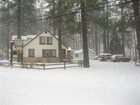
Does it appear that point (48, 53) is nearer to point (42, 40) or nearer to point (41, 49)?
point (41, 49)

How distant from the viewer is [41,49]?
4603 cm

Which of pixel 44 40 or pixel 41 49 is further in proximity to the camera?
pixel 44 40

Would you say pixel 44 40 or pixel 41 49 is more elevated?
pixel 44 40

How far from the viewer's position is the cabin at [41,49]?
45094 millimetres


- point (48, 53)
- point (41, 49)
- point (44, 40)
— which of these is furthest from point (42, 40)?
point (48, 53)

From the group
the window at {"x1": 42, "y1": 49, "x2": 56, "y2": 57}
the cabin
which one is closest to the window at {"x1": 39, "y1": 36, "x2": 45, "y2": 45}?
the cabin

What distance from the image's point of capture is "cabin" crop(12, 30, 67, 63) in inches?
1775

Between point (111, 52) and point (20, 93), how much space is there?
48061mm

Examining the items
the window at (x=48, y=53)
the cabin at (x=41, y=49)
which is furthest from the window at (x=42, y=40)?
the window at (x=48, y=53)

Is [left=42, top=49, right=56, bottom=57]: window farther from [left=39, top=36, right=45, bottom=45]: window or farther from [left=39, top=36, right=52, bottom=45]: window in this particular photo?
[left=39, top=36, right=45, bottom=45]: window

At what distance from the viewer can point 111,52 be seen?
195 ft

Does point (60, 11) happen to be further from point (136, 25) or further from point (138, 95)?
point (138, 95)

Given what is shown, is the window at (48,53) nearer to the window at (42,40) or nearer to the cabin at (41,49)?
the cabin at (41,49)

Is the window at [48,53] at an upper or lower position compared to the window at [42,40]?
lower
